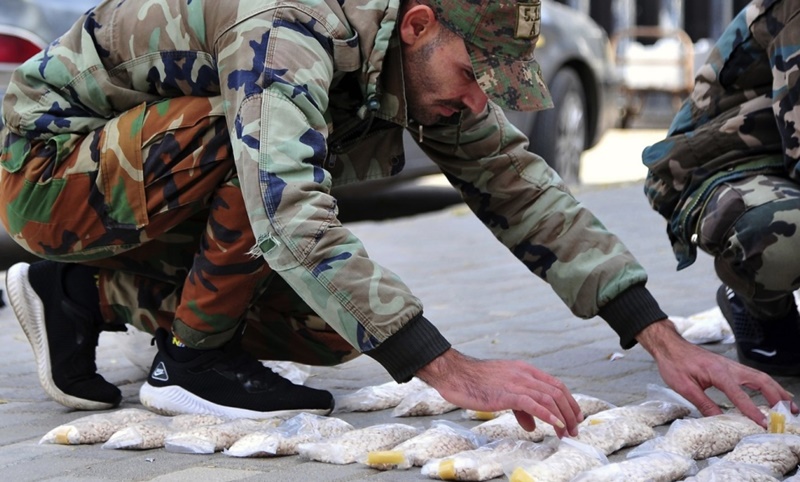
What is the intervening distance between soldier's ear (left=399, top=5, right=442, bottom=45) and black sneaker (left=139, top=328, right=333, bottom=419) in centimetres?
90

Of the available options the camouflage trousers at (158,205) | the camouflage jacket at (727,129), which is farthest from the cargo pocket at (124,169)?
the camouflage jacket at (727,129)

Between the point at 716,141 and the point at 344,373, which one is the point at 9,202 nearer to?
the point at 344,373

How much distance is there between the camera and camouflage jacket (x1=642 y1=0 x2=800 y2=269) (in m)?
3.21

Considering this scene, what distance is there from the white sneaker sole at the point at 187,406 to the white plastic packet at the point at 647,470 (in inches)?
→ 35.4

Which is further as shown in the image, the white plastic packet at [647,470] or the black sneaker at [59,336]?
the black sneaker at [59,336]

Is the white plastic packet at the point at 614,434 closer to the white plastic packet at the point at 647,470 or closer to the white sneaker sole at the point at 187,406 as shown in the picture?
the white plastic packet at the point at 647,470

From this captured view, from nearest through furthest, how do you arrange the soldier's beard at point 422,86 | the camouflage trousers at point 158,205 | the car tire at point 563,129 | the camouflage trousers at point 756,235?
the soldier's beard at point 422,86, the camouflage trousers at point 158,205, the camouflage trousers at point 756,235, the car tire at point 563,129

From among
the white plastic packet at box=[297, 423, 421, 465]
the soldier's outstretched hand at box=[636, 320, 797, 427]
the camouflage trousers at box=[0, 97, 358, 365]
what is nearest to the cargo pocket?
the camouflage trousers at box=[0, 97, 358, 365]

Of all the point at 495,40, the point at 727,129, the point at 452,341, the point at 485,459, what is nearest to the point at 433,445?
the point at 485,459

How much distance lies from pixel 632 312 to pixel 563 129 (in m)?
5.10

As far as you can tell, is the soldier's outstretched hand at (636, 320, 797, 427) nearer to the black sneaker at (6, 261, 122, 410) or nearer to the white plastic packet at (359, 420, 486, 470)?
the white plastic packet at (359, 420, 486, 470)

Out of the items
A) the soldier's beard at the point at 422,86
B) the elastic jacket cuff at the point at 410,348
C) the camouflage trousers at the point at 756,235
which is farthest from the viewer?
the camouflage trousers at the point at 756,235

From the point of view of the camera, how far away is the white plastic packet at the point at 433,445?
8.47ft

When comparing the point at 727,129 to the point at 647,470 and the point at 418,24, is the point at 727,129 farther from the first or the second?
the point at 647,470
